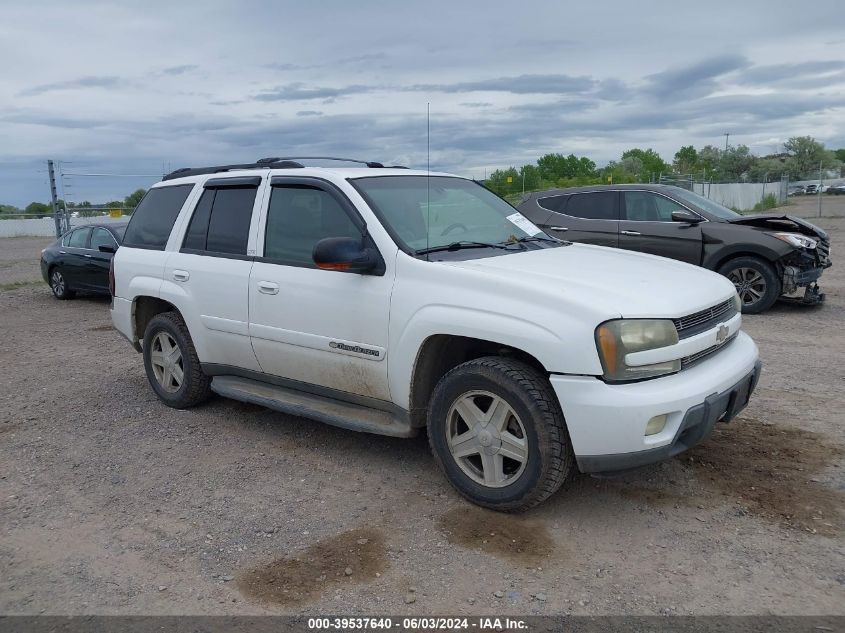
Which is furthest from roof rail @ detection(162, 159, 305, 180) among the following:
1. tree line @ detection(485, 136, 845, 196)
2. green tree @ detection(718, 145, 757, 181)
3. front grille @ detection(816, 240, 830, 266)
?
Result: green tree @ detection(718, 145, 757, 181)

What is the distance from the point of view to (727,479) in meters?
4.35

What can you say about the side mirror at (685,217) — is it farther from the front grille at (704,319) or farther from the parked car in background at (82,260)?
the parked car in background at (82,260)

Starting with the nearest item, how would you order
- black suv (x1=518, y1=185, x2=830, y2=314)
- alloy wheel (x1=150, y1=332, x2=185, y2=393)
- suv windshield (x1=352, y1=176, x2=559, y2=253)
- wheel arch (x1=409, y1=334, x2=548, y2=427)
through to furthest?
wheel arch (x1=409, y1=334, x2=548, y2=427), suv windshield (x1=352, y1=176, x2=559, y2=253), alloy wheel (x1=150, y1=332, x2=185, y2=393), black suv (x1=518, y1=185, x2=830, y2=314)

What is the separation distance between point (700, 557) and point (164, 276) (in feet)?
14.0

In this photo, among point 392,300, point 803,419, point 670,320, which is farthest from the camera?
point 803,419

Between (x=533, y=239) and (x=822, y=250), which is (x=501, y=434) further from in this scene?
(x=822, y=250)

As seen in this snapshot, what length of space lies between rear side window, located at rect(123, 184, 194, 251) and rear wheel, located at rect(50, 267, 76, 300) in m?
7.71

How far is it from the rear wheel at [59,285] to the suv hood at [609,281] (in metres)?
10.9

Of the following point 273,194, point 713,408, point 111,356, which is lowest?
point 111,356

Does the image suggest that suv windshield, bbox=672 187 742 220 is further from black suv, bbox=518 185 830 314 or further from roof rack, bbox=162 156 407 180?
roof rack, bbox=162 156 407 180

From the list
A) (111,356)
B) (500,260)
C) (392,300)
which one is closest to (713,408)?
(500,260)

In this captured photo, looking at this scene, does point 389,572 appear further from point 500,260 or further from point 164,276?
point 164,276

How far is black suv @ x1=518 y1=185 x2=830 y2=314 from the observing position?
9539 mm

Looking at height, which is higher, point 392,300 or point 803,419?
point 392,300
